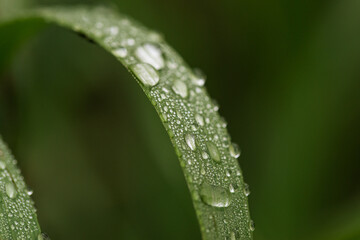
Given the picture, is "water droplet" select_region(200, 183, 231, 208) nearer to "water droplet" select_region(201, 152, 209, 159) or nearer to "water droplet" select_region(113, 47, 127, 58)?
"water droplet" select_region(201, 152, 209, 159)

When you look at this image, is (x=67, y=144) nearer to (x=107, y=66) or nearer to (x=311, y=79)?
(x=107, y=66)

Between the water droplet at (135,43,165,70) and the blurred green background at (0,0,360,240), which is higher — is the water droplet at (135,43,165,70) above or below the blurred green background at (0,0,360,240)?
above

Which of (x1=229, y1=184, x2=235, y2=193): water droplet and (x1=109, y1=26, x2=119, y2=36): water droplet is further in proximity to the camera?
(x1=109, y1=26, x2=119, y2=36): water droplet

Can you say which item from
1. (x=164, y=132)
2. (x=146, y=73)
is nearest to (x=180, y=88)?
(x=146, y=73)

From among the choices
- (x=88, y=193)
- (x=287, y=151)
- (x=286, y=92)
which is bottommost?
(x=88, y=193)

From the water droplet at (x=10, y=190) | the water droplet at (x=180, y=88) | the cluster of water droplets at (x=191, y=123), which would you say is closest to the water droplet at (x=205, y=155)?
the cluster of water droplets at (x=191, y=123)

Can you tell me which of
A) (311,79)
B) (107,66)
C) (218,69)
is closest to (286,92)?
(311,79)

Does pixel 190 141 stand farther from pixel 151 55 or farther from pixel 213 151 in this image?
pixel 151 55

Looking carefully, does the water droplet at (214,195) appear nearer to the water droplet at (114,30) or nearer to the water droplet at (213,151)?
the water droplet at (213,151)

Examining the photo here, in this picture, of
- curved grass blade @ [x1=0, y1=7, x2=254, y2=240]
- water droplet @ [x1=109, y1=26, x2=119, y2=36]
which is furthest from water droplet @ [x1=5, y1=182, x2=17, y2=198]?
water droplet @ [x1=109, y1=26, x2=119, y2=36]
